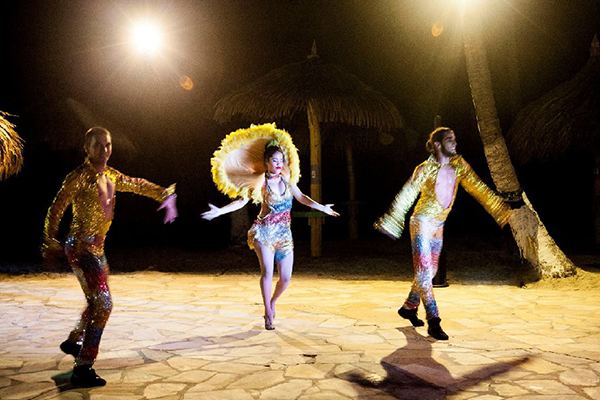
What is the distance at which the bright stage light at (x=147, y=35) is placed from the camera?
1249 cm

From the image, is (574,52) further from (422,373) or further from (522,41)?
(422,373)

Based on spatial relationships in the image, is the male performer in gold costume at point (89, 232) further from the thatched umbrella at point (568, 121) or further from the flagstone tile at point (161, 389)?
the thatched umbrella at point (568, 121)

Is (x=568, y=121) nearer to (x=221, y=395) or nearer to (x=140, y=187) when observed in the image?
(x=140, y=187)

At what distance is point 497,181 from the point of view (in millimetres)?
8984

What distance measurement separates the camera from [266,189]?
19.3 feet

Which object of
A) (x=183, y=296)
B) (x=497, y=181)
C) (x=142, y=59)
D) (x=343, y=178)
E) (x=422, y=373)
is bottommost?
(x=422, y=373)

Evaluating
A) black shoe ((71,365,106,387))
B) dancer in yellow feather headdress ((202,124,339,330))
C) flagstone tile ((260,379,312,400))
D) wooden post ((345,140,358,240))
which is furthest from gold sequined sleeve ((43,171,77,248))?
wooden post ((345,140,358,240))

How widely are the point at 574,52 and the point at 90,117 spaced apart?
1482cm

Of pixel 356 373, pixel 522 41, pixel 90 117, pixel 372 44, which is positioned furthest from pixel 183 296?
pixel 522 41

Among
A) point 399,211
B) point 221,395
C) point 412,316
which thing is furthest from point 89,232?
point 412,316

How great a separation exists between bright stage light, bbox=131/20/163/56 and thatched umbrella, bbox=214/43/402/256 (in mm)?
2051

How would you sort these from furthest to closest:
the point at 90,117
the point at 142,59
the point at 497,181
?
the point at 142,59, the point at 90,117, the point at 497,181

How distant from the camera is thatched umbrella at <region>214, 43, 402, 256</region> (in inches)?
463

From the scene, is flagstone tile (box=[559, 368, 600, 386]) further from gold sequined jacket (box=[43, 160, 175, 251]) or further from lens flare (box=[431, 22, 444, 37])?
lens flare (box=[431, 22, 444, 37])
